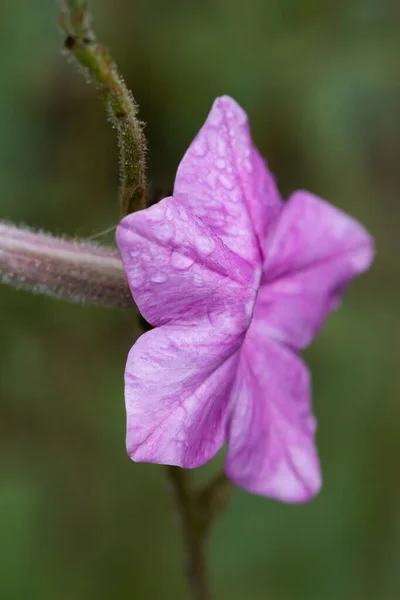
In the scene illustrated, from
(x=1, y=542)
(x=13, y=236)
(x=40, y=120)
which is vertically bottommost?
(x=1, y=542)

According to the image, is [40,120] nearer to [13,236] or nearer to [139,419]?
[13,236]

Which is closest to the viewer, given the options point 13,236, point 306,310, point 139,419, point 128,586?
point 139,419

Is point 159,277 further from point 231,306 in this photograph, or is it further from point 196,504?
point 196,504

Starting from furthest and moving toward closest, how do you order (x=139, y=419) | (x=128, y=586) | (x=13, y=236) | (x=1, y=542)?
(x=128, y=586) < (x=1, y=542) < (x=13, y=236) < (x=139, y=419)

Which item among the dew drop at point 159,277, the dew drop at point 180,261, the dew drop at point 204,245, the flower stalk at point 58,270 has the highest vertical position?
the dew drop at point 204,245

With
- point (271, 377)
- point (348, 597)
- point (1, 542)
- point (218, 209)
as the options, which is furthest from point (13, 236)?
point (348, 597)

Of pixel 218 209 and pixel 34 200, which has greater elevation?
pixel 218 209

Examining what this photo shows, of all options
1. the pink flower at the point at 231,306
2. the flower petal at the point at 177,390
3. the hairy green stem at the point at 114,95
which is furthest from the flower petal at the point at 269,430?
the hairy green stem at the point at 114,95

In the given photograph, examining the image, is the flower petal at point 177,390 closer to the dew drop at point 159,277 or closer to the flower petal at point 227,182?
the dew drop at point 159,277
